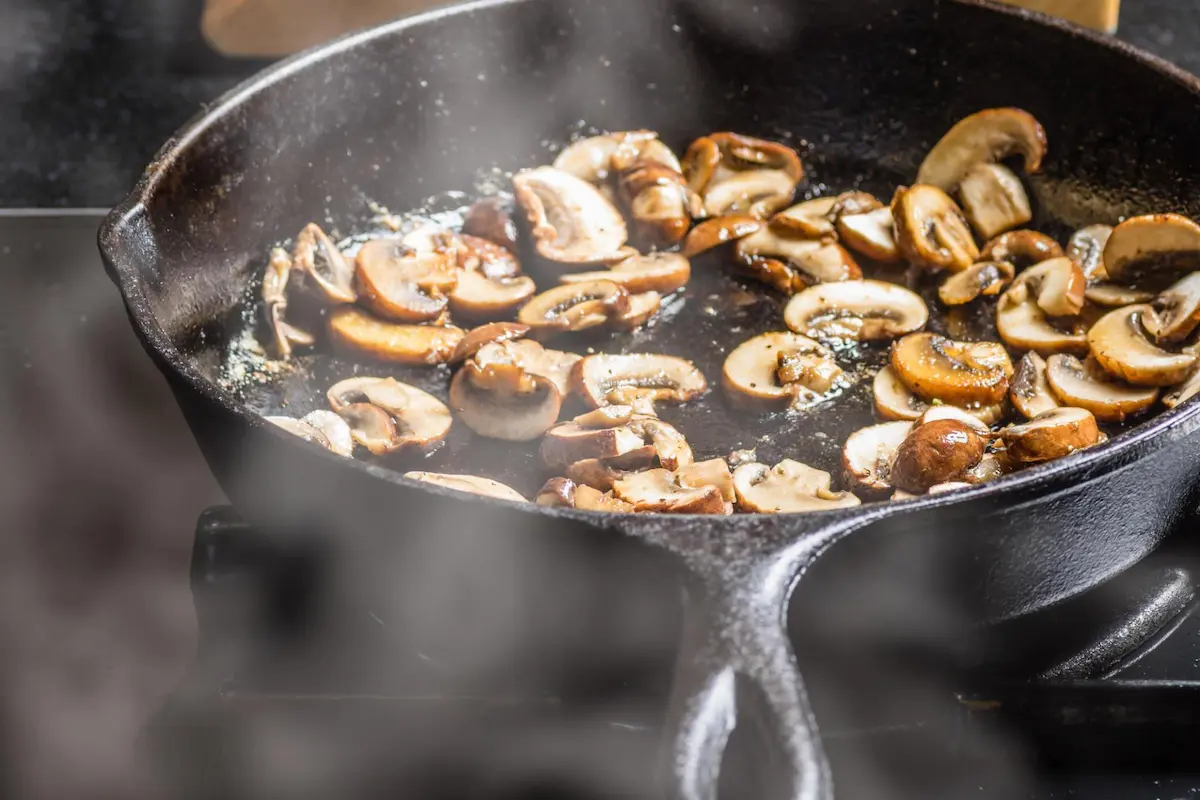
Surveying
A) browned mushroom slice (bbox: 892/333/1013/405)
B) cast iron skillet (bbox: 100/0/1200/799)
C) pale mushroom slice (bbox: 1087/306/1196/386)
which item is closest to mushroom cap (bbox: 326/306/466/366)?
cast iron skillet (bbox: 100/0/1200/799)

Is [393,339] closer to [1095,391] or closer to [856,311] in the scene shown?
[856,311]

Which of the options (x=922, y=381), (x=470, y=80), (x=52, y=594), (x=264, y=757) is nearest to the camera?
(x=264, y=757)

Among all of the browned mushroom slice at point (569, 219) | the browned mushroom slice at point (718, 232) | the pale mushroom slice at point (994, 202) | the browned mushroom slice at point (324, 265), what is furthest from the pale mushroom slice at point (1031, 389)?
the browned mushroom slice at point (324, 265)

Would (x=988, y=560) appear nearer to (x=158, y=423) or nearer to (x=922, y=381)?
(x=922, y=381)

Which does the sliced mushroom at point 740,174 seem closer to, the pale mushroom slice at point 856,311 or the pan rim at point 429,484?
the pale mushroom slice at point 856,311

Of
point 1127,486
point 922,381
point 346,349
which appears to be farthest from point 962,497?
point 346,349
